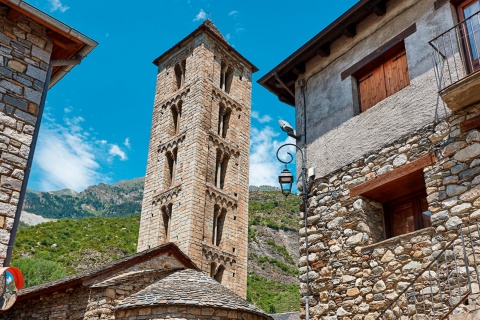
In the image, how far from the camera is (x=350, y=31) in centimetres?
870

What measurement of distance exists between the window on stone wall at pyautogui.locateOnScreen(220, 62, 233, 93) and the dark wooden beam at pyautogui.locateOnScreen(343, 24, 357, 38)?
22.2 metres

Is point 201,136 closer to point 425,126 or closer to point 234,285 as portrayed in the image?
point 234,285

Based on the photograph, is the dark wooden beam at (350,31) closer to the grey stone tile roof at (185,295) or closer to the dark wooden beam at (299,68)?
the dark wooden beam at (299,68)

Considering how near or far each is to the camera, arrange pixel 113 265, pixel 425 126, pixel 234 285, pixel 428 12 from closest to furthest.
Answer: pixel 425 126 → pixel 428 12 → pixel 113 265 → pixel 234 285

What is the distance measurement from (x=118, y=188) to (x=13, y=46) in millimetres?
185925

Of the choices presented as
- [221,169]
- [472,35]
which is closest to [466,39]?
[472,35]

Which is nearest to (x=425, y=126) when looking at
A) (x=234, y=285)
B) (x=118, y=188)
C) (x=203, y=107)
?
(x=234, y=285)

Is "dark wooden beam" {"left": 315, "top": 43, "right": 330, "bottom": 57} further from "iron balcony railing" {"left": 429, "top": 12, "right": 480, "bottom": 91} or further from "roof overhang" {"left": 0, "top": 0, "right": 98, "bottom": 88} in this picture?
"roof overhang" {"left": 0, "top": 0, "right": 98, "bottom": 88}

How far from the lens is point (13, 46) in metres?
7.28

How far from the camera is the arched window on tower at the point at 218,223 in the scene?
26109 millimetres

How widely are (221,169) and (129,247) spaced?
22171 mm

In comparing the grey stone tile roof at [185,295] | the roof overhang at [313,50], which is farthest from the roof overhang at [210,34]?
the roof overhang at [313,50]

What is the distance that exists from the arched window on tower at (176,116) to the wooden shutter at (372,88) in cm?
2133

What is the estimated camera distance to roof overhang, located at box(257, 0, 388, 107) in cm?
826
